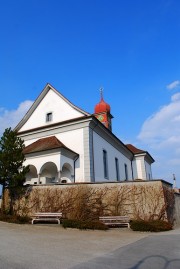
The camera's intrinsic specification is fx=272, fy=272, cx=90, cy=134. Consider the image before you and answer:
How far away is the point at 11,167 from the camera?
1653cm

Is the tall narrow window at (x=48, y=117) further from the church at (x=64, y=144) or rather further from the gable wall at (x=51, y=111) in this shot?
the gable wall at (x=51, y=111)

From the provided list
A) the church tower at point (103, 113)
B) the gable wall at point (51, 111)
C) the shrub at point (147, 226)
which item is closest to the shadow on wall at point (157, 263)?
the shrub at point (147, 226)

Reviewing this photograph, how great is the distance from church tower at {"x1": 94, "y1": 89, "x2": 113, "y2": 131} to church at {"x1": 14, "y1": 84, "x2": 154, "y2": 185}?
300 inches

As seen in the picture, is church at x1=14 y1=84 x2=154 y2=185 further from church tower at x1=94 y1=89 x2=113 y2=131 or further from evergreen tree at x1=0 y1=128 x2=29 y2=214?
church tower at x1=94 y1=89 x2=113 y2=131

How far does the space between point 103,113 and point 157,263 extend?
3170 centimetres

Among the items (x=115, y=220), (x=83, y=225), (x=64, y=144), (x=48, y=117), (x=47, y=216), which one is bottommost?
(x=83, y=225)

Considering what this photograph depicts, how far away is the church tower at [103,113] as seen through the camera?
3683 cm

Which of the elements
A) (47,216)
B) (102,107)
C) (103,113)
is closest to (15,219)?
(47,216)

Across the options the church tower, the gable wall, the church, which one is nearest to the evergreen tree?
the church

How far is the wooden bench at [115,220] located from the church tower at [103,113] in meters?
22.6

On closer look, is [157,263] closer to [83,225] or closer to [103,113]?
[83,225]

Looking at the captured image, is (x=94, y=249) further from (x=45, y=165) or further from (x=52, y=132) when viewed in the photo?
(x=52, y=132)

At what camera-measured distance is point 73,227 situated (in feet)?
43.1

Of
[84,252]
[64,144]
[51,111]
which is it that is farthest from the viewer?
[51,111]
